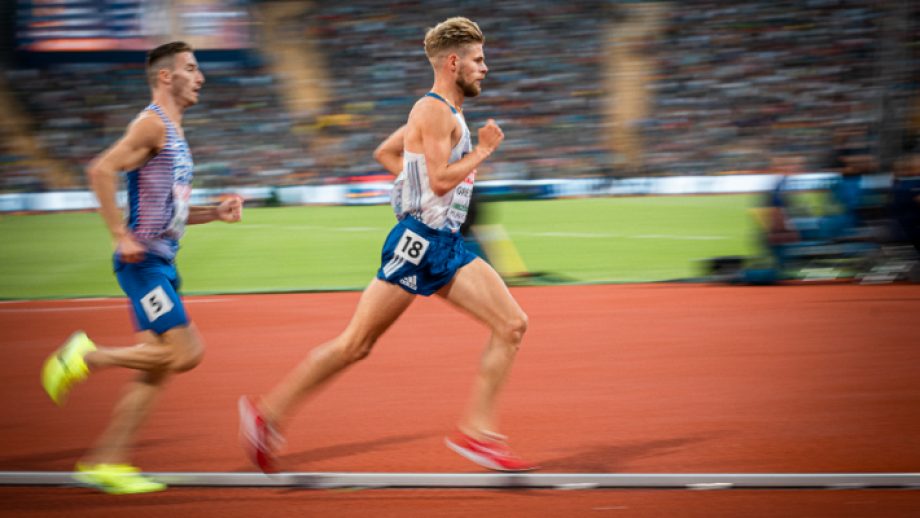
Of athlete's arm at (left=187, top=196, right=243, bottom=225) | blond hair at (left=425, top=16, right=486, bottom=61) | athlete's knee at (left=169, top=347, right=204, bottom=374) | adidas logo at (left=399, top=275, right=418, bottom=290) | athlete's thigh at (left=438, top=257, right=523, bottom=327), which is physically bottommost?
athlete's knee at (left=169, top=347, right=204, bottom=374)

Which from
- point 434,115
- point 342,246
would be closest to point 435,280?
point 434,115

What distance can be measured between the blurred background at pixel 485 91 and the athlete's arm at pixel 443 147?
17.6 metres

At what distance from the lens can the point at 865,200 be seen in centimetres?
1017

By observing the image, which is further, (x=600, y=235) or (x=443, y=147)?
(x=600, y=235)

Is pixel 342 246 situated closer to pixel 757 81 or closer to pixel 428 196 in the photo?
pixel 428 196

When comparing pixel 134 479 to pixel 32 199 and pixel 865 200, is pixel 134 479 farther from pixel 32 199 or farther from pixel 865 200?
pixel 32 199

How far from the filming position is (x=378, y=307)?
399cm

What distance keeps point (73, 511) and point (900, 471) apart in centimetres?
382

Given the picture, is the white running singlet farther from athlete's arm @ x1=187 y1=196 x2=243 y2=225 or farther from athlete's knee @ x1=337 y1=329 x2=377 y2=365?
athlete's arm @ x1=187 y1=196 x2=243 y2=225

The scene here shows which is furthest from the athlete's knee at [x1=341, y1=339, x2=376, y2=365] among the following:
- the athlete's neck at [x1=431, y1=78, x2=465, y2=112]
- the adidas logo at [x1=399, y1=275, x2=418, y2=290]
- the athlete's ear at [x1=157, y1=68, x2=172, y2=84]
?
the athlete's ear at [x1=157, y1=68, x2=172, y2=84]

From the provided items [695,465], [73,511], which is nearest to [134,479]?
[73,511]

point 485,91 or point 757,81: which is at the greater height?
point 757,81

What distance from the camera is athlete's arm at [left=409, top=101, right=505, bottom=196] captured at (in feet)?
12.6

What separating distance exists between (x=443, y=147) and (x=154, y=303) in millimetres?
1522
